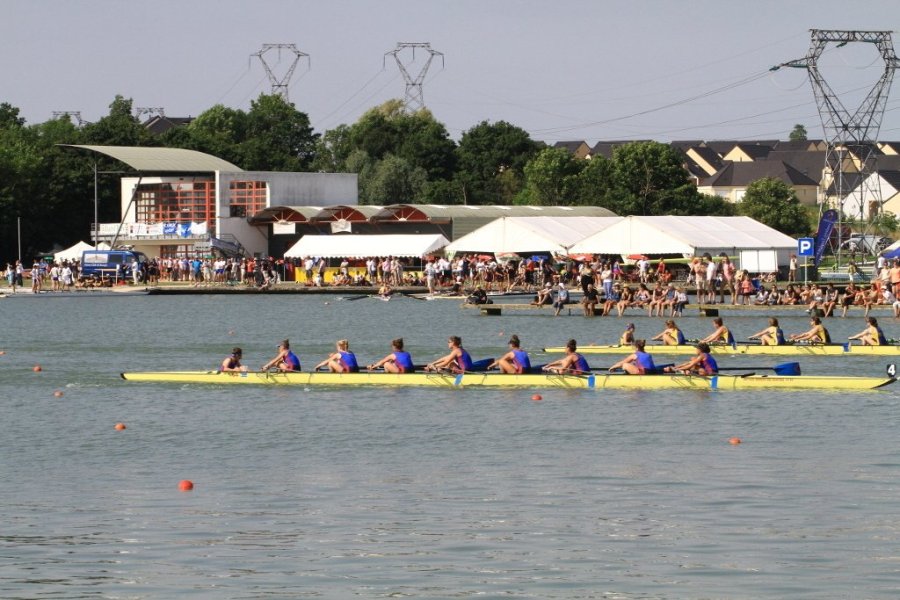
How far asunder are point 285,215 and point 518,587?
6737 cm

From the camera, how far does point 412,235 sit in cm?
7362

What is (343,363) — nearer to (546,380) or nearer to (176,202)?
(546,380)

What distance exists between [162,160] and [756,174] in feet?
319

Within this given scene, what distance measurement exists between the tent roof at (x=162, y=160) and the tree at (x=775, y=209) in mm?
39649

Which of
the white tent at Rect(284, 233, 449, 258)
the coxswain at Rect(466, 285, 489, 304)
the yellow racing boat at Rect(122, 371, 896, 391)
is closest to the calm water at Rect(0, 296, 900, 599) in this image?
the yellow racing boat at Rect(122, 371, 896, 391)

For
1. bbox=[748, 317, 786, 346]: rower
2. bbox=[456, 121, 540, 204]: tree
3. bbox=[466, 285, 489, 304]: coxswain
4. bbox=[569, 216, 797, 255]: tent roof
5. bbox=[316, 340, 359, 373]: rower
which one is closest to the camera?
bbox=[316, 340, 359, 373]: rower

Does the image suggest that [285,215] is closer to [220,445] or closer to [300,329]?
[300,329]

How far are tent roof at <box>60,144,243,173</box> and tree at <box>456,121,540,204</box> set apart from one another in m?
31.8

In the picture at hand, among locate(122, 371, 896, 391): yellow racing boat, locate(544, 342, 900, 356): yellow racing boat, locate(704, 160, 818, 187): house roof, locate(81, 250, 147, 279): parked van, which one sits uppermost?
locate(704, 160, 818, 187): house roof

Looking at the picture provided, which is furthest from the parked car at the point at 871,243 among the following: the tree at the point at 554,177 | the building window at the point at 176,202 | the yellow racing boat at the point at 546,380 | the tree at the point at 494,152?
the yellow racing boat at the point at 546,380

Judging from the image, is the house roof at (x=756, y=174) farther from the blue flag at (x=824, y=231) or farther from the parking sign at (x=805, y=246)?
the parking sign at (x=805, y=246)

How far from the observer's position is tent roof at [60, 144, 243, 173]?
83625 millimetres

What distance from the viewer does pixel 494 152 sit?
387ft

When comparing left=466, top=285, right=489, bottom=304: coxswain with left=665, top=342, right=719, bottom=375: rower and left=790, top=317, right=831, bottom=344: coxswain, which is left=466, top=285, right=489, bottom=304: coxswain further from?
left=665, top=342, right=719, bottom=375: rower
